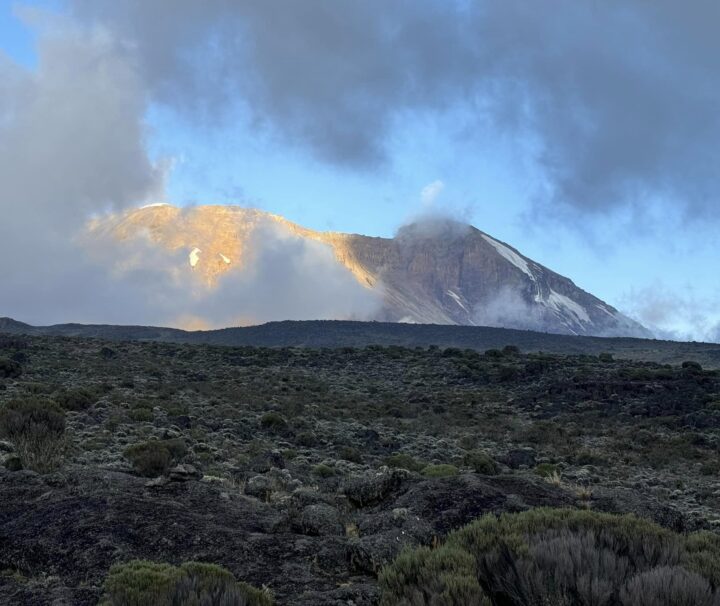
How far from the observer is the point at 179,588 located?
552cm

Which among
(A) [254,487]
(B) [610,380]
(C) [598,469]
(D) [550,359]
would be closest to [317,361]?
(D) [550,359]

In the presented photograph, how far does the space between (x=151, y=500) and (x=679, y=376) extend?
4270 centimetres

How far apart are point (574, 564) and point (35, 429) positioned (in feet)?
45.4

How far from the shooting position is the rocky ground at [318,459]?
7.99m

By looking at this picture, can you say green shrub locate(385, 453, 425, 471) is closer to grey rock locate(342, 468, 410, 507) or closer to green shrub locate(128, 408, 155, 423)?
grey rock locate(342, 468, 410, 507)

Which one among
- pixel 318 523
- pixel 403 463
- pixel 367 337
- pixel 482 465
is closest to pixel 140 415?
pixel 403 463

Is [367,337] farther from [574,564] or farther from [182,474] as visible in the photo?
[574,564]

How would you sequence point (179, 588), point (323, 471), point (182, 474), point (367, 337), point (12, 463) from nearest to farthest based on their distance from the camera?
point (179, 588) < point (182, 474) < point (12, 463) < point (323, 471) < point (367, 337)

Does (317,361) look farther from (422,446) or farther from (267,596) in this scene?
(267,596)

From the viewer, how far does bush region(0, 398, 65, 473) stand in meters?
14.2

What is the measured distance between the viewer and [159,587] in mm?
5598

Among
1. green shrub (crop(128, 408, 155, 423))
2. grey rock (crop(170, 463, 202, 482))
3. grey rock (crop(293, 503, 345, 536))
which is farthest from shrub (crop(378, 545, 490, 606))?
green shrub (crop(128, 408, 155, 423))

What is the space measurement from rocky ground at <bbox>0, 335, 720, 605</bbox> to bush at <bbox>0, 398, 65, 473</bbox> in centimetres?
38

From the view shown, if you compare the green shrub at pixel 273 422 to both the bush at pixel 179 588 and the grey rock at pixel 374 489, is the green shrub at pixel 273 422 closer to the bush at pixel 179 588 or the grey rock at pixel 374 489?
the grey rock at pixel 374 489
